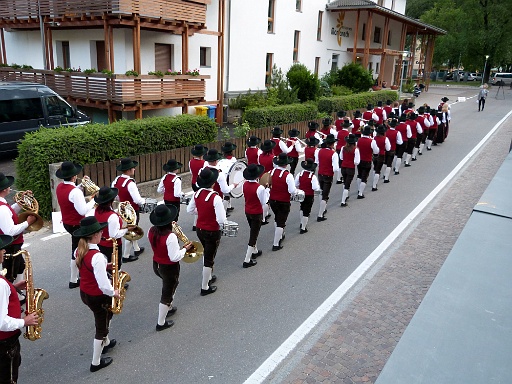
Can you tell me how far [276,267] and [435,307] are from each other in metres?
4.90

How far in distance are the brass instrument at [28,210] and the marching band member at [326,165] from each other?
6198mm

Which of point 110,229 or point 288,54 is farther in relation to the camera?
point 288,54

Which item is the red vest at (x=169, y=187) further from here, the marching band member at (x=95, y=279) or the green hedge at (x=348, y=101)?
the green hedge at (x=348, y=101)

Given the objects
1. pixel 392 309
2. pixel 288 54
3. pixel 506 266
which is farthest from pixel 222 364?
pixel 288 54

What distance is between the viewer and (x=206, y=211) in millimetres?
6715

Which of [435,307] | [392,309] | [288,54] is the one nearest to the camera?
[435,307]

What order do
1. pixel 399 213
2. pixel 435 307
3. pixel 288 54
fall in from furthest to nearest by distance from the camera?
pixel 288 54 → pixel 399 213 → pixel 435 307

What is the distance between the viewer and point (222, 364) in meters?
5.31

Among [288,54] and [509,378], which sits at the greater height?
[288,54]

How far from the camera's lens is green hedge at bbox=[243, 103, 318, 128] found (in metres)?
17.6

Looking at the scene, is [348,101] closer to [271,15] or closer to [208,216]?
[271,15]

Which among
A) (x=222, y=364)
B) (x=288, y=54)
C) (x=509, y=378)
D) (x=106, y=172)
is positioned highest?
(x=288, y=54)

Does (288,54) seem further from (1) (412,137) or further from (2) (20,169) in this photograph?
(2) (20,169)

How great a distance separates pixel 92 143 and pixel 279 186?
479cm
